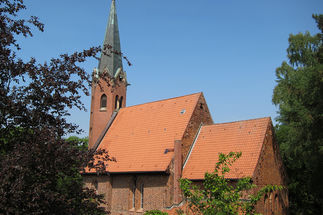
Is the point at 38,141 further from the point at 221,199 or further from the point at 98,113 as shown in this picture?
the point at 98,113

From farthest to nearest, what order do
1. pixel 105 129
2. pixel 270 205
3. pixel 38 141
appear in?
pixel 105 129 → pixel 270 205 → pixel 38 141

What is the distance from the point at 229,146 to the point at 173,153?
3.28m

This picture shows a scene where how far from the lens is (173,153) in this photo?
18328mm

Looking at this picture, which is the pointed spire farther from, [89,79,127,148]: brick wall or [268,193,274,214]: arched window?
[268,193,274,214]: arched window

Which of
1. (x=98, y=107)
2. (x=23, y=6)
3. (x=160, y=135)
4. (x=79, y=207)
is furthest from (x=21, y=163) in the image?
(x=98, y=107)

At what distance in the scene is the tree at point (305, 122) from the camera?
16.8 metres

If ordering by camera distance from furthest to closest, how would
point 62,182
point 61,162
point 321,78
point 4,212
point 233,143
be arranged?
point 233,143 → point 321,78 → point 62,182 → point 61,162 → point 4,212

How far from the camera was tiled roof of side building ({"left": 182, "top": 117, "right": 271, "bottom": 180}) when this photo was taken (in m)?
16.1

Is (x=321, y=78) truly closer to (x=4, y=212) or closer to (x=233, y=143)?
(x=233, y=143)

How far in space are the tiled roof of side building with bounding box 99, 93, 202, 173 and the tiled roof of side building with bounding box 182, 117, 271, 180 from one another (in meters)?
1.42

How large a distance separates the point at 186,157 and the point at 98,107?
11052 mm

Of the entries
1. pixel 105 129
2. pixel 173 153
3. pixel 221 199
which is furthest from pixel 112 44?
pixel 221 199

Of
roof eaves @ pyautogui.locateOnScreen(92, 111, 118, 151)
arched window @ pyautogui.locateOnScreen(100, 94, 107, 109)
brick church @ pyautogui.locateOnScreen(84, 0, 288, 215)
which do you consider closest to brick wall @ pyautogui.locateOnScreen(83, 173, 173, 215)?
brick church @ pyautogui.locateOnScreen(84, 0, 288, 215)

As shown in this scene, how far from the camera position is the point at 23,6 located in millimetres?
6098
